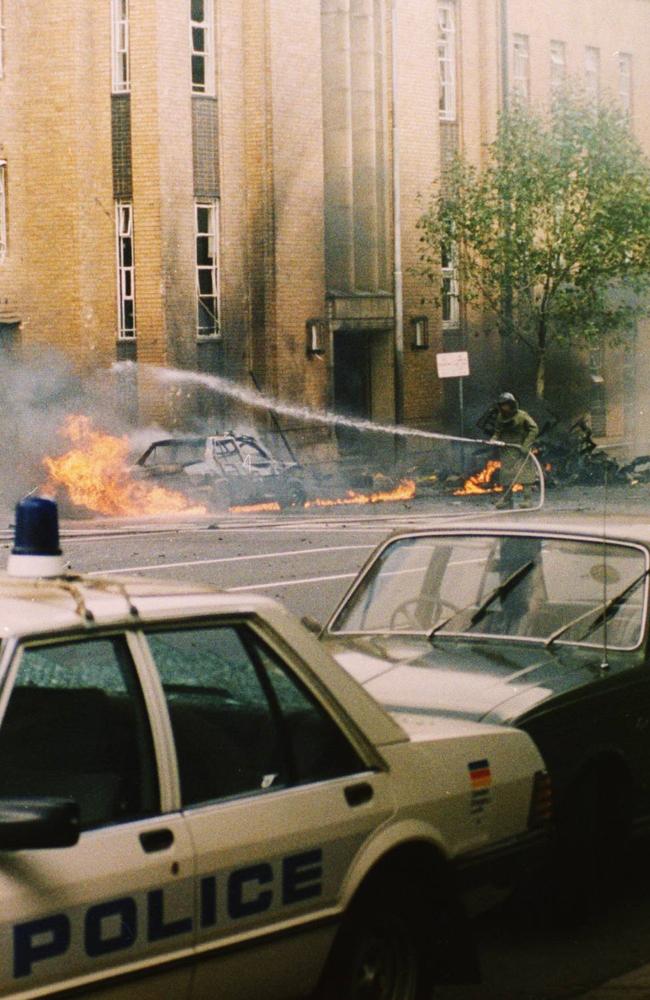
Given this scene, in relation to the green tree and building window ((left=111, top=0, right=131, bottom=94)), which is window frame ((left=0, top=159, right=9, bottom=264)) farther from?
the green tree

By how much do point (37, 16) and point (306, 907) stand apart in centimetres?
3001

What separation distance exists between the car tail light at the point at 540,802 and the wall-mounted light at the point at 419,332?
3449 cm

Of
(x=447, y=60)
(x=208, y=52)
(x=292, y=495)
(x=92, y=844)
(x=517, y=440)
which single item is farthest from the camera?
(x=447, y=60)

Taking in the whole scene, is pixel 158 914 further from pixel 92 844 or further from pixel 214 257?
pixel 214 257

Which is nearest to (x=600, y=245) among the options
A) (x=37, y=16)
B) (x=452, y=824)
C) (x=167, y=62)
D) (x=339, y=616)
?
(x=167, y=62)

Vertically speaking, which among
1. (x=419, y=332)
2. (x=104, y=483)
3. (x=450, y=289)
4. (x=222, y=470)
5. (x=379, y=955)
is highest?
(x=450, y=289)

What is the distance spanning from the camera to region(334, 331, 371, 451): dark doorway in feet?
126

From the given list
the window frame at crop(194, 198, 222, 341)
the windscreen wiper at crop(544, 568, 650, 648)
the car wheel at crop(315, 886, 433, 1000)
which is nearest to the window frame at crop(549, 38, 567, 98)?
the window frame at crop(194, 198, 222, 341)

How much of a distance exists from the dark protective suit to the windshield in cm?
1420

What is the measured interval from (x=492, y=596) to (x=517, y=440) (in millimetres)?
14674

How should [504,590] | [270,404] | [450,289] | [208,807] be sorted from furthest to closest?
[450,289], [270,404], [504,590], [208,807]

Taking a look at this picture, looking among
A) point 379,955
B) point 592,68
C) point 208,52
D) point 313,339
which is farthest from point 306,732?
point 592,68

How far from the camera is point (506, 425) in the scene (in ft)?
74.7

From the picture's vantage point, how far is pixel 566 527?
8234 millimetres
